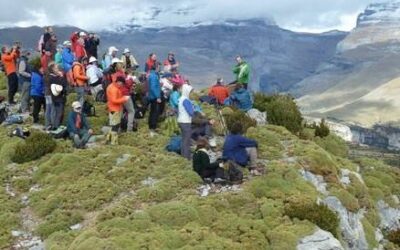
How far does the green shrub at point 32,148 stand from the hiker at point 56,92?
179 cm

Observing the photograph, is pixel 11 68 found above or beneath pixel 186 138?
above

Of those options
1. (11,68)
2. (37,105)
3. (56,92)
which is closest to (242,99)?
(56,92)

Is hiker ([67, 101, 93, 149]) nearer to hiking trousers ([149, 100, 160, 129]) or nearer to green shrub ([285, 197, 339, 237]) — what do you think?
hiking trousers ([149, 100, 160, 129])

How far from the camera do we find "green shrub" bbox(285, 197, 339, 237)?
19.0 m

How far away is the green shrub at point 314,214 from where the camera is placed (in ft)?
62.4

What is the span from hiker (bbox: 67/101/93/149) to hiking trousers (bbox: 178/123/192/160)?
4.39 meters

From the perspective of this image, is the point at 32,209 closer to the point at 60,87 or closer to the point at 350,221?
the point at 60,87

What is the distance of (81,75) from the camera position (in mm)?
29766

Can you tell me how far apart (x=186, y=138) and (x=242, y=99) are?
9.63m

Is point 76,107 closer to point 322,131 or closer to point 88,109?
point 88,109

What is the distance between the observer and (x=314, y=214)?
62.5ft

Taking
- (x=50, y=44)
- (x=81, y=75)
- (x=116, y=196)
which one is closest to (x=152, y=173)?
(x=116, y=196)

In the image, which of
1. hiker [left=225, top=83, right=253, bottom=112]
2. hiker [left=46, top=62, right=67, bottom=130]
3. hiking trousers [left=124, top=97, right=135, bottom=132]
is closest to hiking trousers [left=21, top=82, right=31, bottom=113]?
hiker [left=46, top=62, right=67, bottom=130]

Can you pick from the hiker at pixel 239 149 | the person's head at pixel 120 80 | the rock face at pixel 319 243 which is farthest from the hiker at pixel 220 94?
the rock face at pixel 319 243
